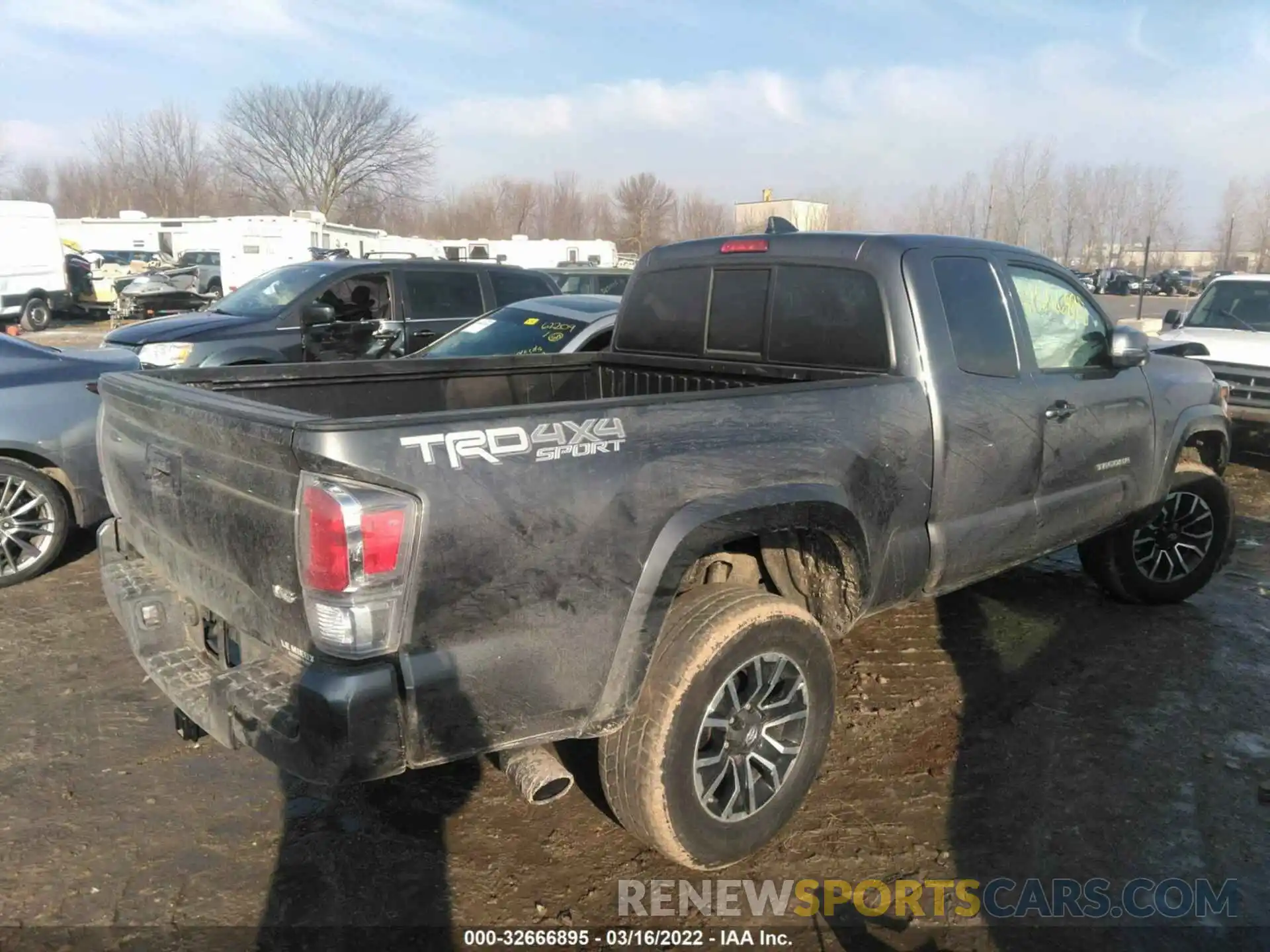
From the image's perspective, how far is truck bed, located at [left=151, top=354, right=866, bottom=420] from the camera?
3.69m

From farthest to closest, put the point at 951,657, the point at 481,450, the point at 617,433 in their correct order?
the point at 951,657 → the point at 617,433 → the point at 481,450

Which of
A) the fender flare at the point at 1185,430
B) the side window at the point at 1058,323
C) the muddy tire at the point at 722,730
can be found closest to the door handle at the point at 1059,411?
the side window at the point at 1058,323

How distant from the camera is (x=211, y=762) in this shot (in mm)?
3584

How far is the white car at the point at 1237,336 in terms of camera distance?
29.2 ft

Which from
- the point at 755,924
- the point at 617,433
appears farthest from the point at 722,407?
the point at 755,924

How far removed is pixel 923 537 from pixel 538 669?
5.76 feet

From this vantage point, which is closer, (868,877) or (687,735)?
(687,735)

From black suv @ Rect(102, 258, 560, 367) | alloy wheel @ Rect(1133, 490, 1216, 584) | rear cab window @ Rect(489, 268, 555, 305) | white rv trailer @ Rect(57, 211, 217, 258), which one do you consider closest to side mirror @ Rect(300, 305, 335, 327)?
black suv @ Rect(102, 258, 560, 367)

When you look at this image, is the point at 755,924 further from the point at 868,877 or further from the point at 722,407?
the point at 722,407

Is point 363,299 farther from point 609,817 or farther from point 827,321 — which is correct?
point 609,817

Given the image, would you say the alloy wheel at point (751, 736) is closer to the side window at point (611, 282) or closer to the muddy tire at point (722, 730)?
the muddy tire at point (722, 730)

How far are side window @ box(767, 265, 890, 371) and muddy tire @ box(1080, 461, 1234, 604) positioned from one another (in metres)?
2.35

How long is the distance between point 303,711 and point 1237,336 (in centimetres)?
1024

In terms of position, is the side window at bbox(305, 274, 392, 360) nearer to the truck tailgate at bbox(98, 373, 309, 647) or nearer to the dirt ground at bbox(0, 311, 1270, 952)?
the dirt ground at bbox(0, 311, 1270, 952)
